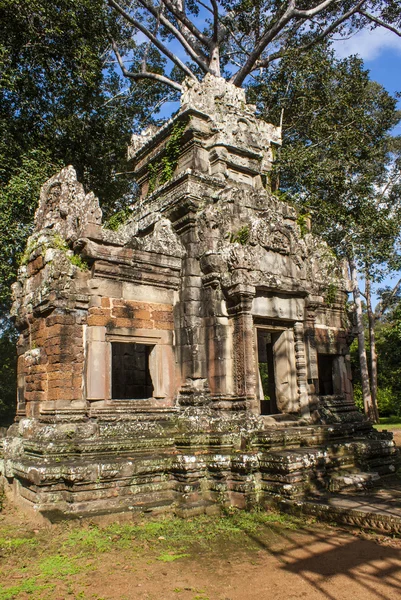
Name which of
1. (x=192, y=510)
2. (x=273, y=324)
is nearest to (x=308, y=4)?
(x=273, y=324)

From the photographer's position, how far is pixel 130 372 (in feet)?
40.4

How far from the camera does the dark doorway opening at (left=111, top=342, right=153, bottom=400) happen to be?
1211 cm

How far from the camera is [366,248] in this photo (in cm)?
1811

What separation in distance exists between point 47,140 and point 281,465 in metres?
13.8

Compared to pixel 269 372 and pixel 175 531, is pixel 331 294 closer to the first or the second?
pixel 269 372

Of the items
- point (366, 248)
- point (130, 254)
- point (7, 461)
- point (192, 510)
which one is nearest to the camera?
point (192, 510)

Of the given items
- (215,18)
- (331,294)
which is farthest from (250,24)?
(331,294)

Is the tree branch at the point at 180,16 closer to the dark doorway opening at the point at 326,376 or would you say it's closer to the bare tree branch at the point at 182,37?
the bare tree branch at the point at 182,37

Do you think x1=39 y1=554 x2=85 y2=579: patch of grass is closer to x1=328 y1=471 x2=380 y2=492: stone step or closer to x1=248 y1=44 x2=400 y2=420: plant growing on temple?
x1=328 y1=471 x2=380 y2=492: stone step

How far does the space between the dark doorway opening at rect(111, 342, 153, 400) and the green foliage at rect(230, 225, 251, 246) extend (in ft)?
13.7

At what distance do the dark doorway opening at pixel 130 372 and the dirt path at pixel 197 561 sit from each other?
5427 mm

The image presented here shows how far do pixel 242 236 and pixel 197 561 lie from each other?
18.9ft

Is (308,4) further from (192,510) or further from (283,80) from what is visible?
(192,510)

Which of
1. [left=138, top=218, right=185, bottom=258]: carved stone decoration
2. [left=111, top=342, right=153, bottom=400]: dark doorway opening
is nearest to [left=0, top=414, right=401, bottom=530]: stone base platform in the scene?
[left=138, top=218, right=185, bottom=258]: carved stone decoration
